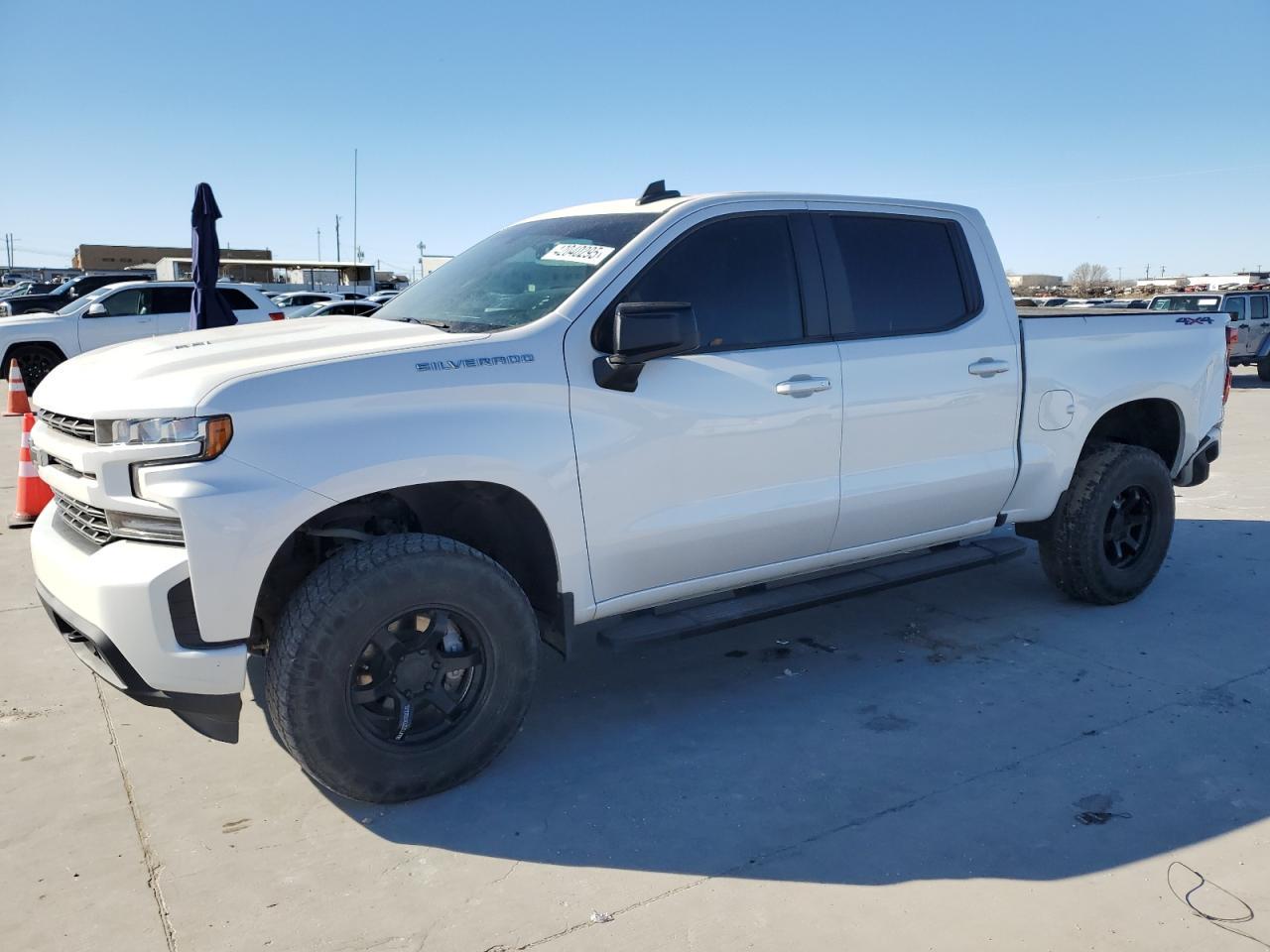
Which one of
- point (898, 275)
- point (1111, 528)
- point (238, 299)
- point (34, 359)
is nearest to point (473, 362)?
point (898, 275)

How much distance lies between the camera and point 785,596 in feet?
13.5

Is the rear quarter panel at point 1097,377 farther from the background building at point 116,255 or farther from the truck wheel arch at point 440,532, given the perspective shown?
the background building at point 116,255

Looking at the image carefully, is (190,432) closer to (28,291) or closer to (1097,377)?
(1097,377)

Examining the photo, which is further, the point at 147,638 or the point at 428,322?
the point at 428,322

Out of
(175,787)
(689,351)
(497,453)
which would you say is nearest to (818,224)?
(689,351)

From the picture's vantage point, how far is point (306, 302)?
84.2 feet

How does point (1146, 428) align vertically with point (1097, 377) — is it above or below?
below

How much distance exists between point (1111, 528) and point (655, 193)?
9.66 feet

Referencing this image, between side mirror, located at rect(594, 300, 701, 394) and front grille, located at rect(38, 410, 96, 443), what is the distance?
63.0 inches

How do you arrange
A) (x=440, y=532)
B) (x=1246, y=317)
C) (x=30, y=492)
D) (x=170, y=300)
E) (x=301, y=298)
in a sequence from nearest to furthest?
(x=440, y=532), (x=30, y=492), (x=170, y=300), (x=1246, y=317), (x=301, y=298)

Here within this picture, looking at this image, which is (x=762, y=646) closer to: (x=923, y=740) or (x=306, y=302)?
(x=923, y=740)

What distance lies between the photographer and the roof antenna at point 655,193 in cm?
413

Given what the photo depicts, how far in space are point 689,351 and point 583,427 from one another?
50cm

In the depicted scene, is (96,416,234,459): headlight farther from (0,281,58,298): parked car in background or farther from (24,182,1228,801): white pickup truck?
(0,281,58,298): parked car in background
